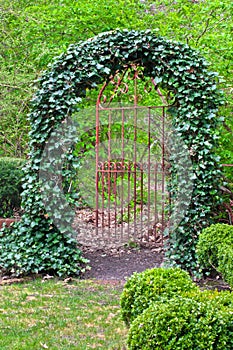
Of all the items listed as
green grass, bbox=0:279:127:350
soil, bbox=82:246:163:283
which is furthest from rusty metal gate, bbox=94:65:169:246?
green grass, bbox=0:279:127:350

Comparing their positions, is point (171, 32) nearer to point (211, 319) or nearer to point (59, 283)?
point (59, 283)

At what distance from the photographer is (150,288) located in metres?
3.17

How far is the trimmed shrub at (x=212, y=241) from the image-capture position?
4.38 m

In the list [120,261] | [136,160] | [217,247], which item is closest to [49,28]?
[136,160]

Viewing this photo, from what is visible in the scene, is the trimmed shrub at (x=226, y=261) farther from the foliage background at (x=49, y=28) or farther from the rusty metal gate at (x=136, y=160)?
the foliage background at (x=49, y=28)

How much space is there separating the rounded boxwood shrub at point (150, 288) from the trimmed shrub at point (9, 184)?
372 cm

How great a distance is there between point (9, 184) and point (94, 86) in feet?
6.51

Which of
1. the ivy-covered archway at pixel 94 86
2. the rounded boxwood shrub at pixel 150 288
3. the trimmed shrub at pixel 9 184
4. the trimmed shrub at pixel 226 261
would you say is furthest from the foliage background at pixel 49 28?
the rounded boxwood shrub at pixel 150 288

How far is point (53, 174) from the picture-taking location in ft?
18.2

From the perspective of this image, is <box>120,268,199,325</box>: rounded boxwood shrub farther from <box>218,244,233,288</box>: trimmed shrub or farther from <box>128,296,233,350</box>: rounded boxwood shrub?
<box>218,244,233,288</box>: trimmed shrub

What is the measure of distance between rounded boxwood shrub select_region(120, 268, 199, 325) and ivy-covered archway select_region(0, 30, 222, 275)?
198 cm

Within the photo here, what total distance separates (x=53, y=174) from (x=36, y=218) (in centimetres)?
54

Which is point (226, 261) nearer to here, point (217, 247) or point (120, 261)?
point (217, 247)

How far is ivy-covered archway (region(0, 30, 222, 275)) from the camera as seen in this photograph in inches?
208
